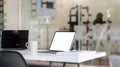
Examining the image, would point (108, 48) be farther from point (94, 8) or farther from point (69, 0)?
point (69, 0)

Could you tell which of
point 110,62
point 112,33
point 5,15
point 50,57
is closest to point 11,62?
point 50,57

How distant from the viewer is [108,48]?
728cm

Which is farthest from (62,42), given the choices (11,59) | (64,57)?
(11,59)

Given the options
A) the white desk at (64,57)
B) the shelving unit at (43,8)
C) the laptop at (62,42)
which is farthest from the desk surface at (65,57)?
the shelving unit at (43,8)

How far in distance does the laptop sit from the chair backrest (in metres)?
0.89

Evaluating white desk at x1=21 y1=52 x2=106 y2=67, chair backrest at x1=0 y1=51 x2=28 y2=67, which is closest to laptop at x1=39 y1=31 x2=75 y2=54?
white desk at x1=21 y1=52 x2=106 y2=67

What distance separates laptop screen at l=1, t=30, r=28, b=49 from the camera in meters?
3.57

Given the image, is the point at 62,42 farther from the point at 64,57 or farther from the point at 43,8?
the point at 43,8

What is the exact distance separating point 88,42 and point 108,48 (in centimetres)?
56

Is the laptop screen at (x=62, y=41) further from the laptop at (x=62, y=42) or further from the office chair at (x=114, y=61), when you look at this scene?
the office chair at (x=114, y=61)

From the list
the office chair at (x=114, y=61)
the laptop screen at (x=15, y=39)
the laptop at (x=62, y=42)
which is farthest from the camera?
the laptop screen at (x=15, y=39)

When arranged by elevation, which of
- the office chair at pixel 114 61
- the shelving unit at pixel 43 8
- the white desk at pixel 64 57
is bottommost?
the white desk at pixel 64 57

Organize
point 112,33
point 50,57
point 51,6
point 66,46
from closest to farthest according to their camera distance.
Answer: point 50,57
point 66,46
point 112,33
point 51,6

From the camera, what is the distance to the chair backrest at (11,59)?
217cm
